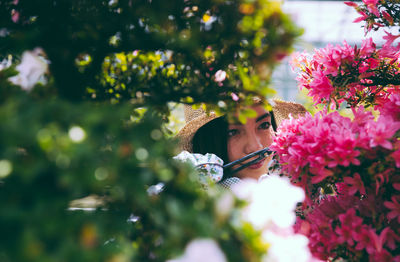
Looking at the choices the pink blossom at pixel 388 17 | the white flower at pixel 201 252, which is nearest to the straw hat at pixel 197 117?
the pink blossom at pixel 388 17

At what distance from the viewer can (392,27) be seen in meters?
1.12

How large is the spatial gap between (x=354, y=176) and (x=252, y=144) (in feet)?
2.93

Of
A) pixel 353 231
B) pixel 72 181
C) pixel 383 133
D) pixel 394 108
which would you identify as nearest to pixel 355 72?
pixel 394 108

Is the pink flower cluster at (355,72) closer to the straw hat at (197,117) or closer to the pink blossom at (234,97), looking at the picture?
the straw hat at (197,117)

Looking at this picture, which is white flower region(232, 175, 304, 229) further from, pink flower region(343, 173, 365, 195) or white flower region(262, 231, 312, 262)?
pink flower region(343, 173, 365, 195)

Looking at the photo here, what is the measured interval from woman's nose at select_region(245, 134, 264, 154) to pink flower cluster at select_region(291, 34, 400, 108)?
23.8 inches

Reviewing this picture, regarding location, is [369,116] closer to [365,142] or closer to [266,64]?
[365,142]

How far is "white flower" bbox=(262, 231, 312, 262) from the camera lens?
0.51 metres

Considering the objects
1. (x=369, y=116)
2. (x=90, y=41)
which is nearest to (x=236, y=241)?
(x=90, y=41)

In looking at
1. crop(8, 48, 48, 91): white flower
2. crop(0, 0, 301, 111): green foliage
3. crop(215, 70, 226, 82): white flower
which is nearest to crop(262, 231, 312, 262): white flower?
crop(0, 0, 301, 111): green foliage

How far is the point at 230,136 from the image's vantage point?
1861 millimetres

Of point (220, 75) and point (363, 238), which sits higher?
point (220, 75)

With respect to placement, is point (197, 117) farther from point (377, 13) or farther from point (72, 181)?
point (72, 181)

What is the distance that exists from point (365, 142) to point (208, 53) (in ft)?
1.80
